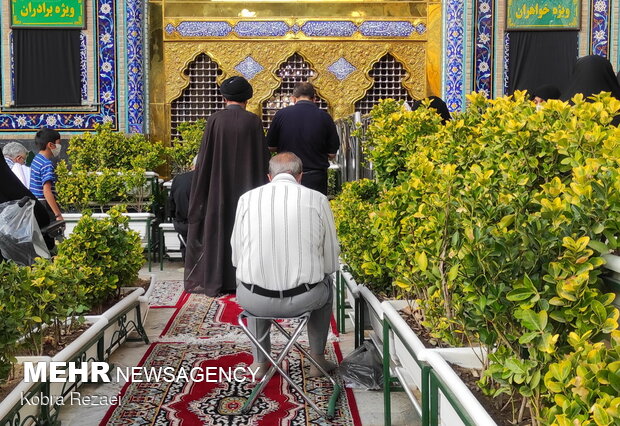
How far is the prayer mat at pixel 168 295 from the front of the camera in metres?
6.51

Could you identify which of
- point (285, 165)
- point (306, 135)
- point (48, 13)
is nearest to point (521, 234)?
point (285, 165)

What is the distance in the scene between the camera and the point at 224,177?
518 cm

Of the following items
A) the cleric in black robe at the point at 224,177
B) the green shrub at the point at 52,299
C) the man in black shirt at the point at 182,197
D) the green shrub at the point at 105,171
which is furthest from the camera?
the green shrub at the point at 105,171

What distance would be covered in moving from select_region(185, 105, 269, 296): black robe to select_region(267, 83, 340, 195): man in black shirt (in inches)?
33.9

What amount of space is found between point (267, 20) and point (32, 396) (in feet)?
30.1

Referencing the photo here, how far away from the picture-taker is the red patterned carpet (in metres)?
3.64

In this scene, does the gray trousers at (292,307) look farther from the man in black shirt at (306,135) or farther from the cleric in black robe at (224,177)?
the man in black shirt at (306,135)

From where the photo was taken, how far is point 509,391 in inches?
84.0

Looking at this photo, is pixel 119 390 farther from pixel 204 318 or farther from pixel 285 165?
pixel 204 318

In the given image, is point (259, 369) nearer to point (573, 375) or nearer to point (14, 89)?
point (573, 375)

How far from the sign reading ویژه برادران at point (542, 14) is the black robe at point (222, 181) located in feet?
22.6

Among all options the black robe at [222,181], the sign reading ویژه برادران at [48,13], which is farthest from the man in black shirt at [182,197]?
the sign reading ویژه برادران at [48,13]

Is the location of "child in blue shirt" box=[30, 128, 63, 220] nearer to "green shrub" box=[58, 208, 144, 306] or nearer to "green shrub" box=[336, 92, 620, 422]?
"green shrub" box=[58, 208, 144, 306]

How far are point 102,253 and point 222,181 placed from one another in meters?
1.00
